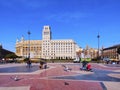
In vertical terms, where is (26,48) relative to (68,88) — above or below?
above

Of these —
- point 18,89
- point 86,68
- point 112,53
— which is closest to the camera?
point 18,89

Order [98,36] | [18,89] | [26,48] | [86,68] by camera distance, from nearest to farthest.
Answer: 1. [18,89]
2. [86,68]
3. [98,36]
4. [26,48]

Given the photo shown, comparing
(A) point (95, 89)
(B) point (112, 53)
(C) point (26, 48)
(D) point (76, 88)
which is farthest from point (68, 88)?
(C) point (26, 48)

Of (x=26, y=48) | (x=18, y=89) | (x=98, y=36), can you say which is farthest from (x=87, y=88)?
(x=26, y=48)

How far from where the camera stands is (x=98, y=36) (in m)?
94.9

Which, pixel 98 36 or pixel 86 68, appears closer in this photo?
pixel 86 68

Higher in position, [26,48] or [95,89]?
[26,48]

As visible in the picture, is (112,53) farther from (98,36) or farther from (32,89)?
(32,89)

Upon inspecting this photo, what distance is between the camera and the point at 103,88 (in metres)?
16.2

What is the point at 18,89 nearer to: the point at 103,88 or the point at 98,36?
the point at 103,88

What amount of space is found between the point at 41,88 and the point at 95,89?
2961mm

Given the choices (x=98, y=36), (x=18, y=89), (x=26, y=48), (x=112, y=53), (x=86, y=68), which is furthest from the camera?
(x=26, y=48)

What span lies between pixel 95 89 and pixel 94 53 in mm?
180840

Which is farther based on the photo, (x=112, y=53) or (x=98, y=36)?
(x=112, y=53)
